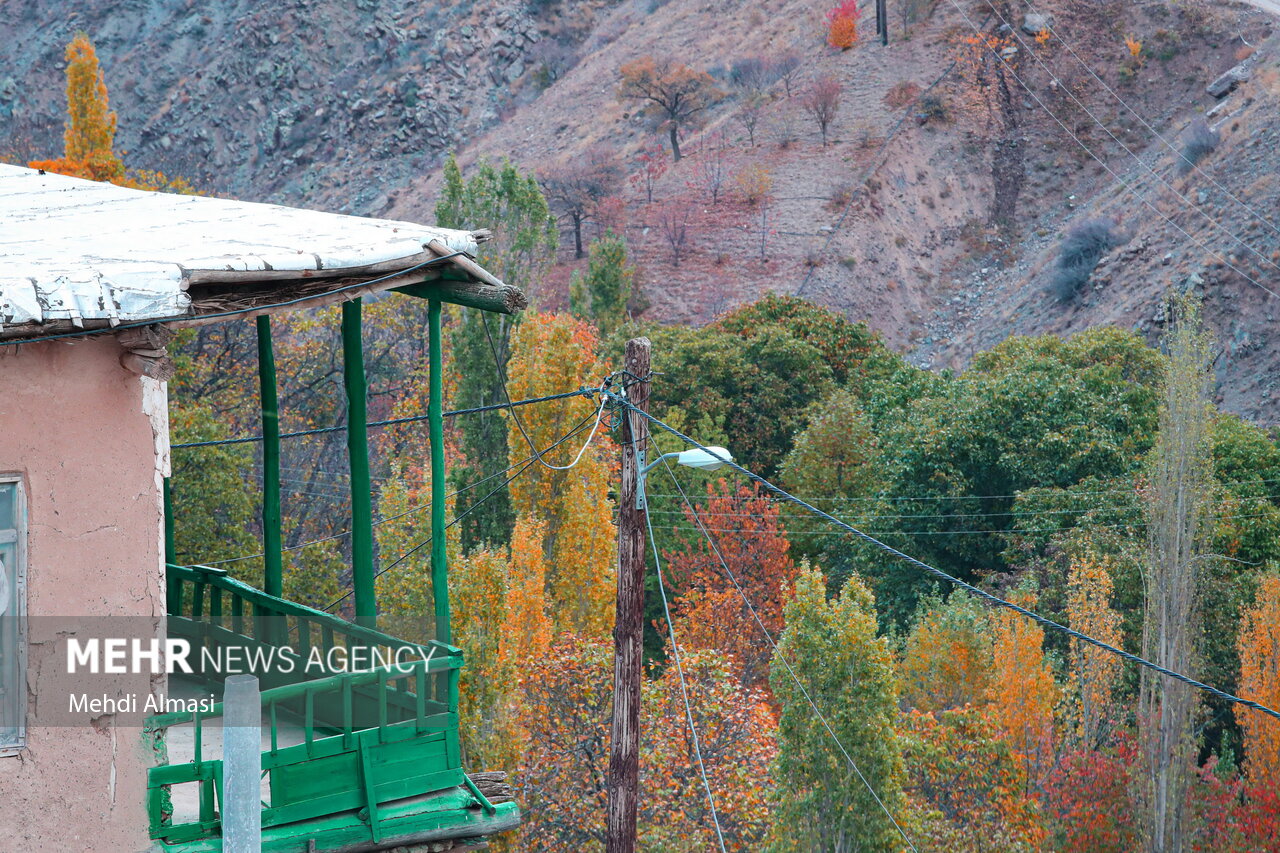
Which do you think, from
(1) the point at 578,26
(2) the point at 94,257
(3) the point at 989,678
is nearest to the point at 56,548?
(2) the point at 94,257

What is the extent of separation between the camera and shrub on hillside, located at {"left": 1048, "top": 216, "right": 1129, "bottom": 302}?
1761 inches

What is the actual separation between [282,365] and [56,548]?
26074 millimetres

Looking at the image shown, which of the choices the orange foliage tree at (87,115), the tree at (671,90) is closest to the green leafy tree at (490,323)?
the orange foliage tree at (87,115)

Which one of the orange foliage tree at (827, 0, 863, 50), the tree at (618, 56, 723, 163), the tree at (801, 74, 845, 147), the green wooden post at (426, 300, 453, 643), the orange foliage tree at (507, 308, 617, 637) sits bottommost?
the orange foliage tree at (507, 308, 617, 637)

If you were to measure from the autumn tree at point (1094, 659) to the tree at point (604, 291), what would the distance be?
2308cm

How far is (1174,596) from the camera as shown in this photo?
21172 millimetres

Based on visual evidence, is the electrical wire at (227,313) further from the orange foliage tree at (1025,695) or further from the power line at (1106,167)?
the power line at (1106,167)

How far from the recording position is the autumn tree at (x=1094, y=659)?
2317cm

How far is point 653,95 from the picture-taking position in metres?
62.6

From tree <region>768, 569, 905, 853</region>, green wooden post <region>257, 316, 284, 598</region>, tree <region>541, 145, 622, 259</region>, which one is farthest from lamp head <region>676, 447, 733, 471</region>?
tree <region>541, 145, 622, 259</region>

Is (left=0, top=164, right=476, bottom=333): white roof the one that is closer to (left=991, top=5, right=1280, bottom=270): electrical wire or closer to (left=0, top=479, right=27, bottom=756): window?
(left=0, top=479, right=27, bottom=756): window

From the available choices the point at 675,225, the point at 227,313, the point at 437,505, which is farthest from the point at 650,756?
the point at 675,225

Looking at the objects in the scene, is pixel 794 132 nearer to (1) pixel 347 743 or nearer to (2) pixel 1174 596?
(2) pixel 1174 596

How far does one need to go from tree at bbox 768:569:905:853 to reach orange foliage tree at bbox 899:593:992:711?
825cm
